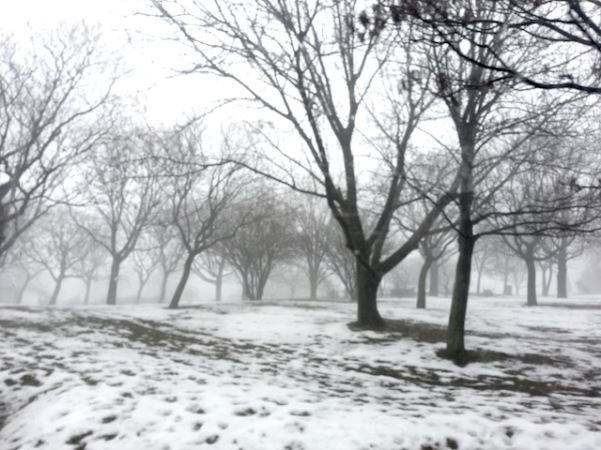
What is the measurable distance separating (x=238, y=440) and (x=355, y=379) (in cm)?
300

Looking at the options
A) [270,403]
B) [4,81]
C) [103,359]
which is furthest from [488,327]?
[4,81]

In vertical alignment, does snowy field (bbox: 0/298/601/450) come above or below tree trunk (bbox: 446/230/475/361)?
below

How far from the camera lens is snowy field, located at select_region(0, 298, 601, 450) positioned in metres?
3.93

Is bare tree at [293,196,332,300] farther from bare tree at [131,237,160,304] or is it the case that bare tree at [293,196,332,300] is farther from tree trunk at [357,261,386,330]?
bare tree at [131,237,160,304]

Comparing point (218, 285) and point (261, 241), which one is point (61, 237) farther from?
point (261, 241)

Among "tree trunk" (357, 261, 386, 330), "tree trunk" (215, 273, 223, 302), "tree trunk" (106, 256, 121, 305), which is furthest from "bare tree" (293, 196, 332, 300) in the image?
"tree trunk" (357, 261, 386, 330)

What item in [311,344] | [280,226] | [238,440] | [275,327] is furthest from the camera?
[280,226]

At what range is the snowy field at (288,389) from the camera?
393 cm

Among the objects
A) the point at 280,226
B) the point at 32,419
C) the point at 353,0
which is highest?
the point at 353,0

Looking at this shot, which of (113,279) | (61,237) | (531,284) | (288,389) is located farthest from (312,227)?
(61,237)

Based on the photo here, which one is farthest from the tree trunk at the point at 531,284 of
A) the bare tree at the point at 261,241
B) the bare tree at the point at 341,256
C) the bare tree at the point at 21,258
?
the bare tree at the point at 21,258

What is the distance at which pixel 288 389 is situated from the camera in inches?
215

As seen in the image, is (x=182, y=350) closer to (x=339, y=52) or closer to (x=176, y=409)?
(x=176, y=409)

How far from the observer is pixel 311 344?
9.11 m
